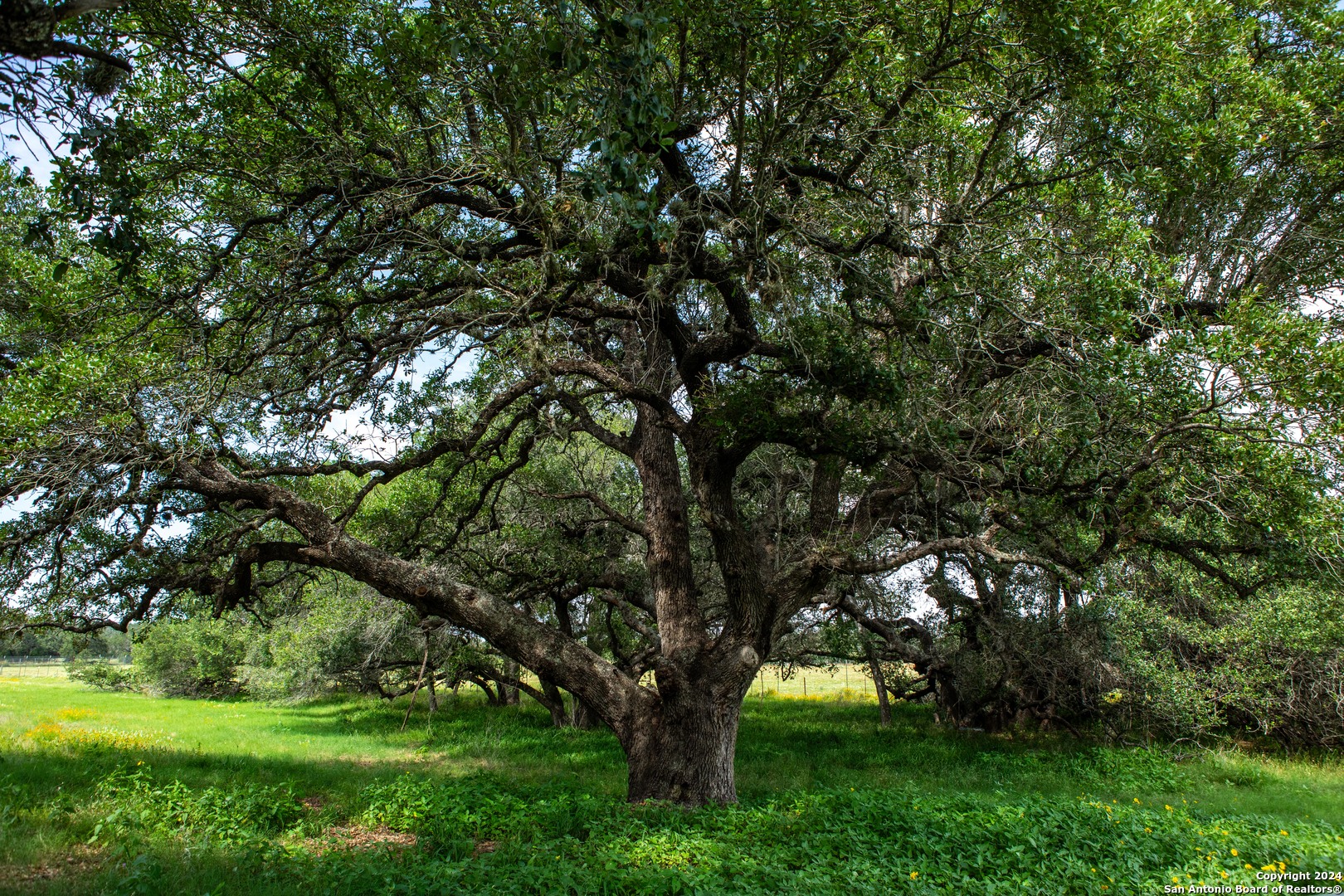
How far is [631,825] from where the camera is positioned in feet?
21.9

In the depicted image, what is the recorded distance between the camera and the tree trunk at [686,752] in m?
7.90

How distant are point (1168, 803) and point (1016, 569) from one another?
6.36 metres

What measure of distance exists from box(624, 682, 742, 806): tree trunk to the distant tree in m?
0.04

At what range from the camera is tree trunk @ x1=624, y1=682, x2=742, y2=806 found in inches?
311

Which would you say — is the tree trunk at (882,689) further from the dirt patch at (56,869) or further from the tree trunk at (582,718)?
the dirt patch at (56,869)

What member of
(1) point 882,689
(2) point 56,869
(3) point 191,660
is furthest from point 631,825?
(3) point 191,660

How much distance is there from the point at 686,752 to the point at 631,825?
4.78 feet

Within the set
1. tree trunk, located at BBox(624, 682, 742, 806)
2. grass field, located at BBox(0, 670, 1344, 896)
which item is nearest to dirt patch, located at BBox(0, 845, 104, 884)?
grass field, located at BBox(0, 670, 1344, 896)

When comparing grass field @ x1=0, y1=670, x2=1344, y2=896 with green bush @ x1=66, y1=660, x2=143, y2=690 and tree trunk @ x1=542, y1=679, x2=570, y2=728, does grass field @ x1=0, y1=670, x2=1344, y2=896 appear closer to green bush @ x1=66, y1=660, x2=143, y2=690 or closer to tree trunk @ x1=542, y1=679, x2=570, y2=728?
tree trunk @ x1=542, y1=679, x2=570, y2=728

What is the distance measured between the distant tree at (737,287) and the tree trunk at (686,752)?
37 millimetres

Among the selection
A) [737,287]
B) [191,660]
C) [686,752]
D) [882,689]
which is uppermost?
[737,287]

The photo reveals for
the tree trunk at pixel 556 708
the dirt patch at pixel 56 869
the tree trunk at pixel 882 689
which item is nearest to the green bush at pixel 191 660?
the tree trunk at pixel 556 708

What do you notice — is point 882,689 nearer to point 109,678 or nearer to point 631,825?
point 631,825

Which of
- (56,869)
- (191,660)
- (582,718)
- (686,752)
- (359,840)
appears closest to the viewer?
(56,869)
